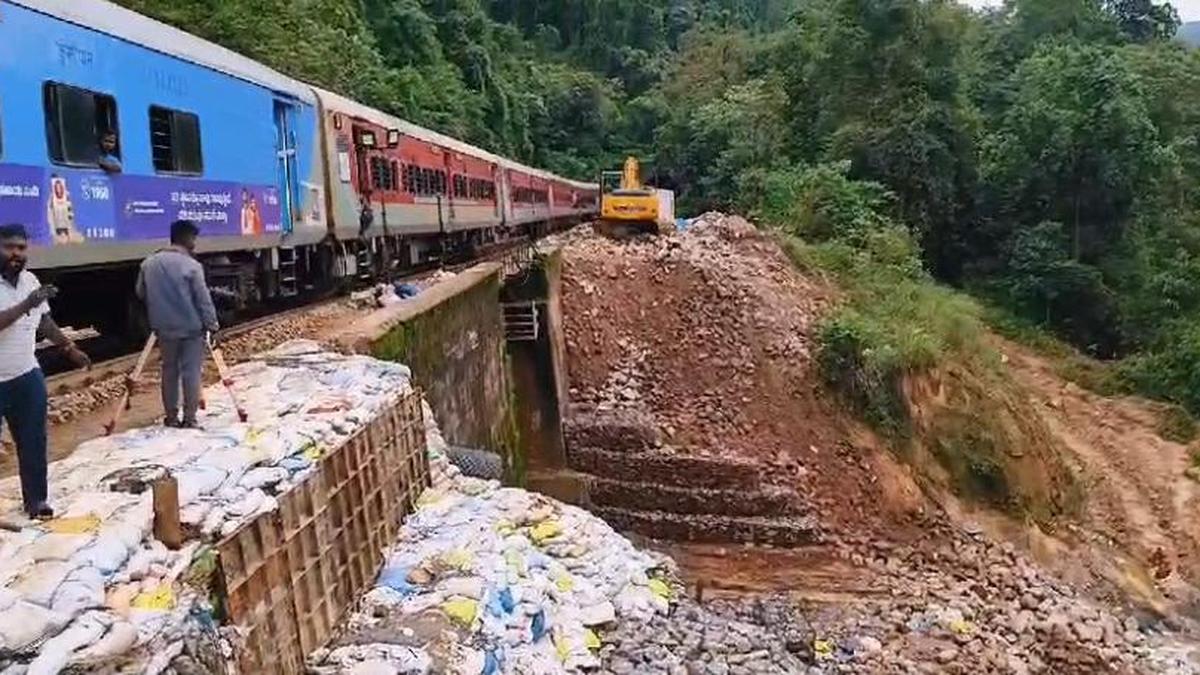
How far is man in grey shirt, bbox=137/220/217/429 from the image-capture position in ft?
24.1

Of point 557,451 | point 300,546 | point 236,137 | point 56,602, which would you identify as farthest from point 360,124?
point 56,602

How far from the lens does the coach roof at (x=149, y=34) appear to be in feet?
27.6

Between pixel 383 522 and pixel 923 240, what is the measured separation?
27.8 metres

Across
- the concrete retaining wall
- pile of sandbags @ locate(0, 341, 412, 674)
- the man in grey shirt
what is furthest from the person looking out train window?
the concrete retaining wall

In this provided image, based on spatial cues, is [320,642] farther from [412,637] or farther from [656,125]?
[656,125]

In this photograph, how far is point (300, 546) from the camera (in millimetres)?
7000

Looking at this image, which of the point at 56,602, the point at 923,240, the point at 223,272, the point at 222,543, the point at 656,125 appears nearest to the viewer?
the point at 56,602

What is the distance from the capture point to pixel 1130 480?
78.8 ft

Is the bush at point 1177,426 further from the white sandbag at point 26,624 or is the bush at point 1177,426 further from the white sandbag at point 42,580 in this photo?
the white sandbag at point 26,624

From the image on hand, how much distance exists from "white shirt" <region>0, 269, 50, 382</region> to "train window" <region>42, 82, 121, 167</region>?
2773 millimetres

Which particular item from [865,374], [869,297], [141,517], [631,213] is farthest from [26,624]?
[631,213]

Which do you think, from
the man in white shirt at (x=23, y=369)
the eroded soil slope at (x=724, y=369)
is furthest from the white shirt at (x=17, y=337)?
the eroded soil slope at (x=724, y=369)

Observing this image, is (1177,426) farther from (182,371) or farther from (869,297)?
(182,371)

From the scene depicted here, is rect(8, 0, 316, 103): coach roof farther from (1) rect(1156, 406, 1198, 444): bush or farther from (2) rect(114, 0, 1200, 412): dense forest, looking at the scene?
(1) rect(1156, 406, 1198, 444): bush
